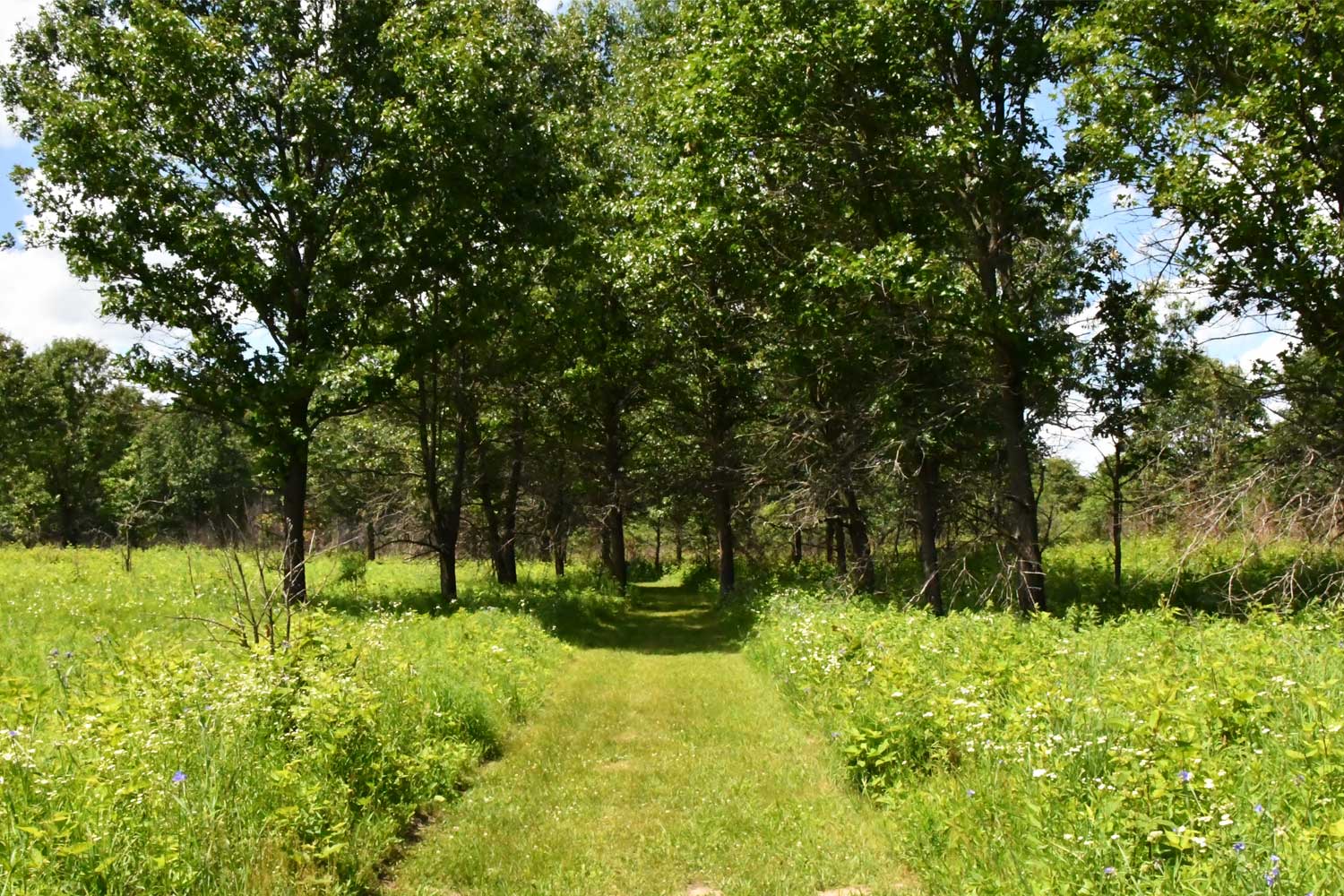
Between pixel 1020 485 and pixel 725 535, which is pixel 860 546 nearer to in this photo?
pixel 725 535

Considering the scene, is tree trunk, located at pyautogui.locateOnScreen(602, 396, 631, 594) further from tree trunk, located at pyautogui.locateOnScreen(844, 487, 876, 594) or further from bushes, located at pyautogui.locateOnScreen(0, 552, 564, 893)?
bushes, located at pyautogui.locateOnScreen(0, 552, 564, 893)

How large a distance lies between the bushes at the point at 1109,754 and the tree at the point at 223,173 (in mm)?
11850

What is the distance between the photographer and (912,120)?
1440cm

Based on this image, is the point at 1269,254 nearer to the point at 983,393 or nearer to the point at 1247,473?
the point at 1247,473


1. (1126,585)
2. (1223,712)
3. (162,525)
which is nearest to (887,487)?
(1126,585)

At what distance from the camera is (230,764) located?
5.11m

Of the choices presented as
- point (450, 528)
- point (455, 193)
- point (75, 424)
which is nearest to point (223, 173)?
point (455, 193)

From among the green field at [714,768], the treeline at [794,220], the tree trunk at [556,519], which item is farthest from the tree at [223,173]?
the tree trunk at [556,519]

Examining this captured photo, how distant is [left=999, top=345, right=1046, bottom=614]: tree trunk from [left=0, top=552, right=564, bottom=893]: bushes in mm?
9119

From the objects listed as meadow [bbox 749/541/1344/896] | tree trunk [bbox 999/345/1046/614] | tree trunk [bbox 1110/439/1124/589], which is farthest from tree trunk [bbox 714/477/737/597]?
meadow [bbox 749/541/1344/896]

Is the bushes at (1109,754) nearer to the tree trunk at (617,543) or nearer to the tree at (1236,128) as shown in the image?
the tree at (1236,128)

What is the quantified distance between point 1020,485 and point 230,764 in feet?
41.1

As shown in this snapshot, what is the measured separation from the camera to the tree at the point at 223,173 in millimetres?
15500

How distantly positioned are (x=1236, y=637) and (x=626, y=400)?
19953mm
